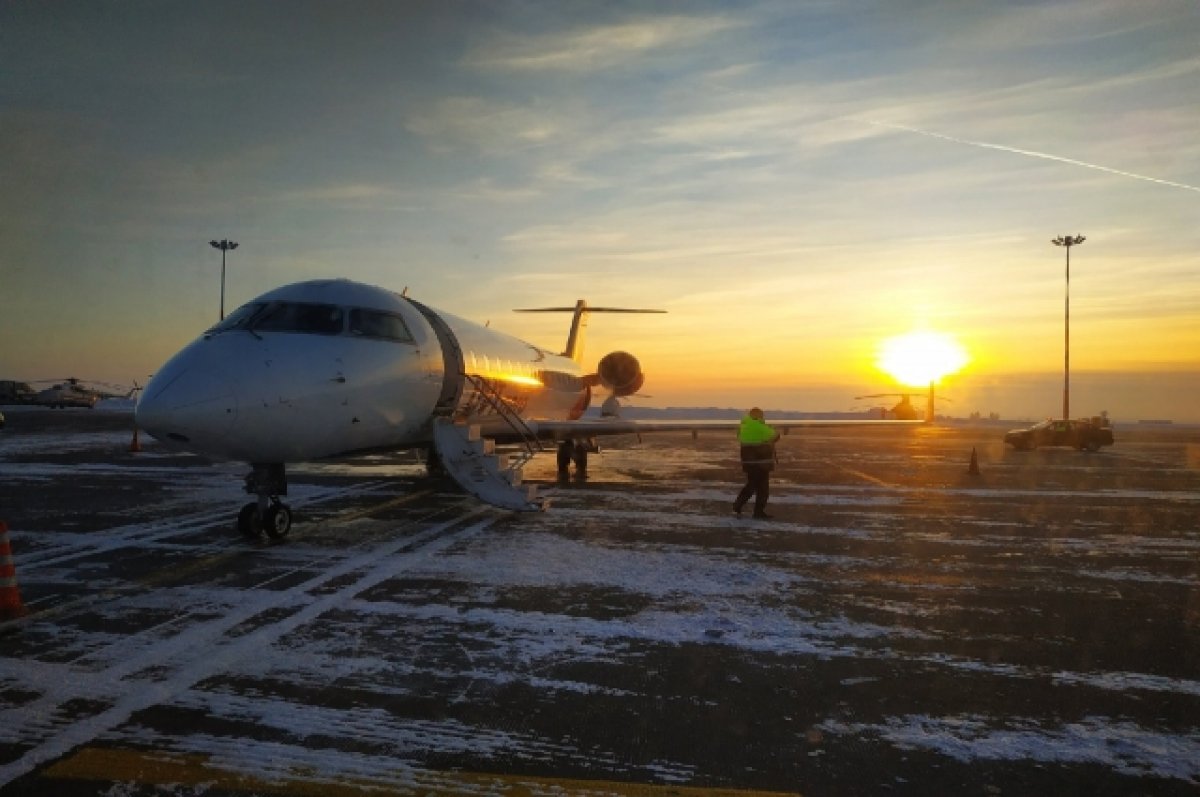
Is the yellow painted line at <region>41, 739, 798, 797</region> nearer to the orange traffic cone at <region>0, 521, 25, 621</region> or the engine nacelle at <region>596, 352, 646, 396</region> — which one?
the orange traffic cone at <region>0, 521, 25, 621</region>

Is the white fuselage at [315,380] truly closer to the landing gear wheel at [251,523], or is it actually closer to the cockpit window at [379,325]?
the cockpit window at [379,325]

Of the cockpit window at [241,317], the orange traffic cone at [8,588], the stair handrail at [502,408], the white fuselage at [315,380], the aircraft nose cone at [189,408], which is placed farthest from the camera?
the stair handrail at [502,408]

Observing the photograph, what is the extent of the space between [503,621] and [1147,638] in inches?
194

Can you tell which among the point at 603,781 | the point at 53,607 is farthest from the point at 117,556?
the point at 603,781

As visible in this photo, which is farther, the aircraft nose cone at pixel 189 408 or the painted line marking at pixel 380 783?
the aircraft nose cone at pixel 189 408

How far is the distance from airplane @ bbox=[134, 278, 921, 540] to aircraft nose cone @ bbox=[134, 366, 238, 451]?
11 millimetres

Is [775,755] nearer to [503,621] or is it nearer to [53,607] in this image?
[503,621]

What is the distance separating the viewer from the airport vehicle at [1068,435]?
32.6m

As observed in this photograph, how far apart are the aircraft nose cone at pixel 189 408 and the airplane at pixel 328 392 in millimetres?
11

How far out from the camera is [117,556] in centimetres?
809

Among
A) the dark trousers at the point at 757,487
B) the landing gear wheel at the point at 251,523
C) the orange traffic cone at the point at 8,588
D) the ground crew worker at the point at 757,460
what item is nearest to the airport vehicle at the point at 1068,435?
the ground crew worker at the point at 757,460

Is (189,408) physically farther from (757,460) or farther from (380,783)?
(757,460)

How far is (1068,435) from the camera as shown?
33.4 metres

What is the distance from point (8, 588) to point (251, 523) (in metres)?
3.22
